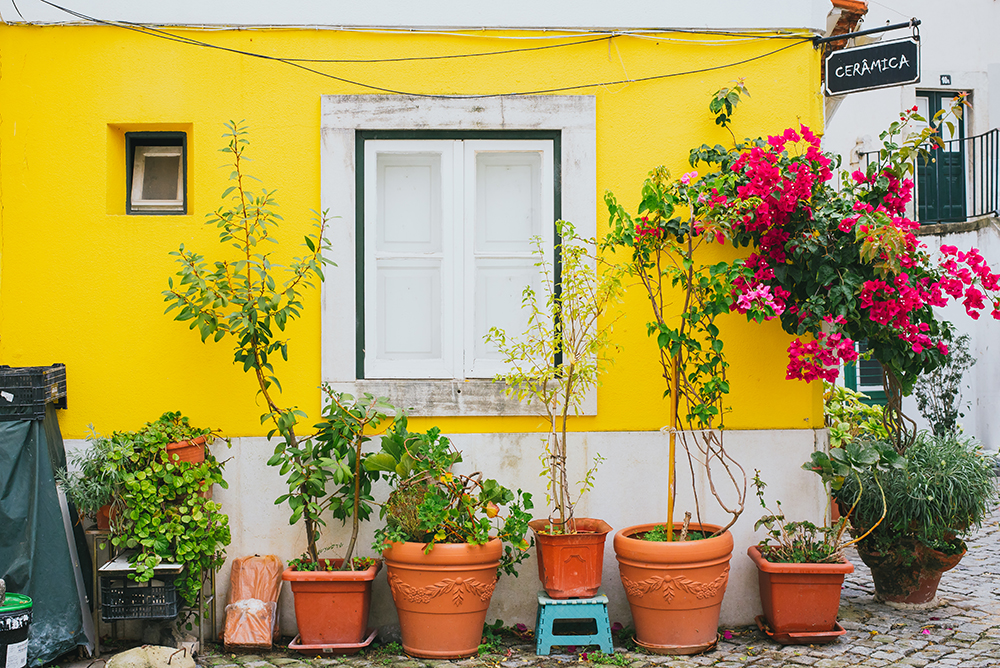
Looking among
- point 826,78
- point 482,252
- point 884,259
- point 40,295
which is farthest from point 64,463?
point 826,78

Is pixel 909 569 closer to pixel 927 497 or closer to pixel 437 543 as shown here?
pixel 927 497

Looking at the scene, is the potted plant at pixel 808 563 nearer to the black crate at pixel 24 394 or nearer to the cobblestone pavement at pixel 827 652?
the cobblestone pavement at pixel 827 652

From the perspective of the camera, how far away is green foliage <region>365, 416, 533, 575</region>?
4086mm

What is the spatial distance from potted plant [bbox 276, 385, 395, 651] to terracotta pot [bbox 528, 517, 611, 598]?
919mm

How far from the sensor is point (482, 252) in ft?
15.5

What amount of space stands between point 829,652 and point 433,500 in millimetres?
2164

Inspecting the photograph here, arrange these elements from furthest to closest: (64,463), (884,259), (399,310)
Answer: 1. (399,310)
2. (64,463)
3. (884,259)

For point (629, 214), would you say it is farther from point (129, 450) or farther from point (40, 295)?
point (40, 295)

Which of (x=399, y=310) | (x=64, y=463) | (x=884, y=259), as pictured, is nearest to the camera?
(x=884, y=259)

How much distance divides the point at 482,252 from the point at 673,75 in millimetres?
1494

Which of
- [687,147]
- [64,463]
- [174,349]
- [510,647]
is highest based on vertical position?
[687,147]

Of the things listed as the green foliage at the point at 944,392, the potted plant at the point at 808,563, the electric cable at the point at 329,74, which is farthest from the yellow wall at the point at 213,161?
the green foliage at the point at 944,392

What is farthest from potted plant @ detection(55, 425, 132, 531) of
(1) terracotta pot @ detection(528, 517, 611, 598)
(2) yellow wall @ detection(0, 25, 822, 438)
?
(1) terracotta pot @ detection(528, 517, 611, 598)

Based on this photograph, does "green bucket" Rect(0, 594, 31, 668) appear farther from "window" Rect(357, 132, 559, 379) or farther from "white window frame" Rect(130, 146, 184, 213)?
"white window frame" Rect(130, 146, 184, 213)
